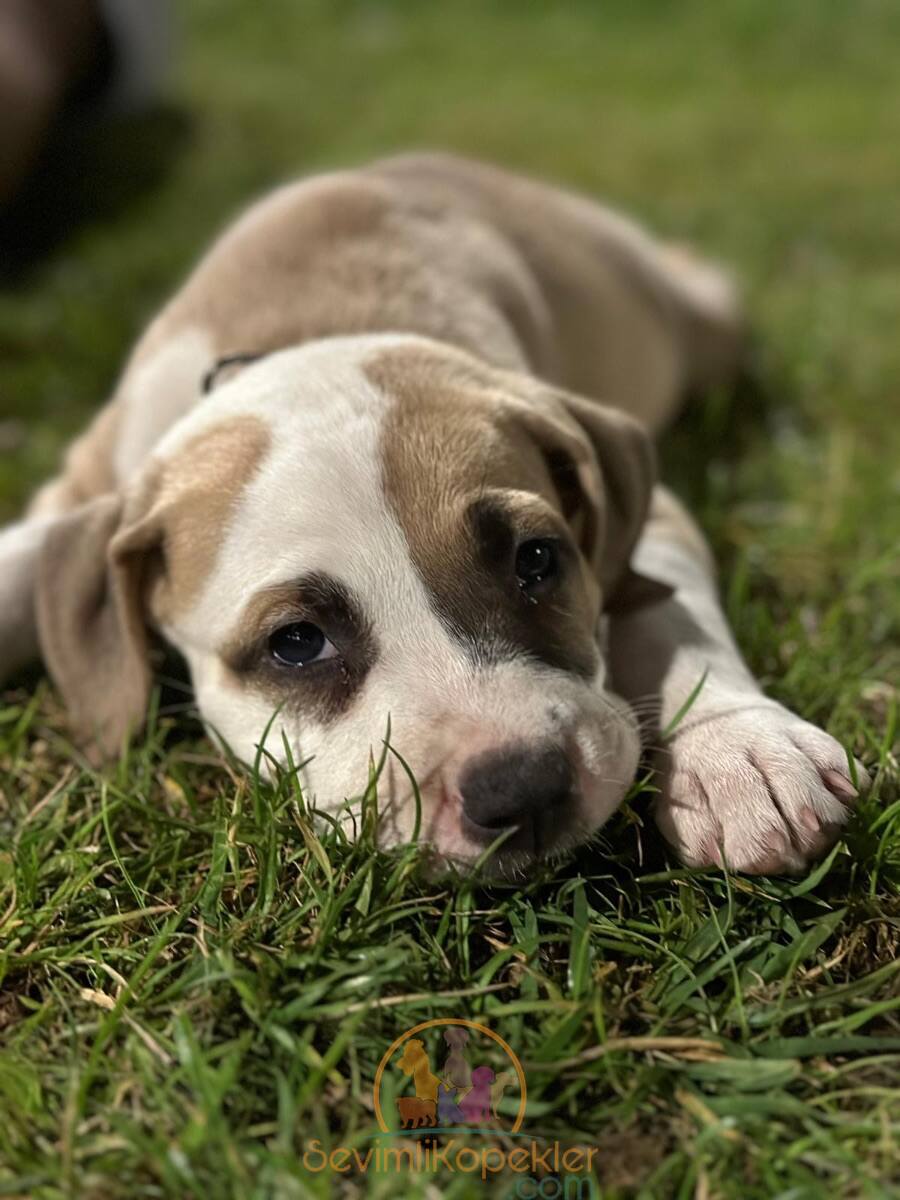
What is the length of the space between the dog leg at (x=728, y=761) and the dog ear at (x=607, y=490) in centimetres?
13

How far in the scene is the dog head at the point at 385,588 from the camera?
2611mm

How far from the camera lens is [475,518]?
2.89 metres

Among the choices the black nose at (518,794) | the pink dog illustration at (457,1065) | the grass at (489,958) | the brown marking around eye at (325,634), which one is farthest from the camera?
the brown marking around eye at (325,634)

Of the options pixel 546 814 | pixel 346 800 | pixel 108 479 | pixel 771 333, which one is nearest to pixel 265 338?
pixel 108 479

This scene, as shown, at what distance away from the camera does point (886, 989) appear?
2463 millimetres

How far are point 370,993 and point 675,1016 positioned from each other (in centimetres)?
64

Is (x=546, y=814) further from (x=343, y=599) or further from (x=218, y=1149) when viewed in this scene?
(x=218, y=1149)

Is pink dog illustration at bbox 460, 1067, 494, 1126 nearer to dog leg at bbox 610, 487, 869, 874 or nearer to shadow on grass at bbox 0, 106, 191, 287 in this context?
dog leg at bbox 610, 487, 869, 874

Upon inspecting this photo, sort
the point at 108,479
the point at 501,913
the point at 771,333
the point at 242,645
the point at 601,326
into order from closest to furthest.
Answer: the point at 501,913 < the point at 242,645 < the point at 108,479 < the point at 601,326 < the point at 771,333

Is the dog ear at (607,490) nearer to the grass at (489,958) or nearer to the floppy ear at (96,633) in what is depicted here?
the grass at (489,958)

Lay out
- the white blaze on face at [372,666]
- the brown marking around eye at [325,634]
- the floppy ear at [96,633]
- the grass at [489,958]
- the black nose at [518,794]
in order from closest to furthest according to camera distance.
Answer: the grass at [489,958]
the black nose at [518,794]
the white blaze on face at [372,666]
the brown marking around eye at [325,634]
the floppy ear at [96,633]

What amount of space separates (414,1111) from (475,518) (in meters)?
1.37

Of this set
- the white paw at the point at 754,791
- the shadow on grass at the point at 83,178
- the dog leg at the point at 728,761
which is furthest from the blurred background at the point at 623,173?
the white paw at the point at 754,791

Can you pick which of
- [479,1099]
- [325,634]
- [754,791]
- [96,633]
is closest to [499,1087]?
[479,1099]
